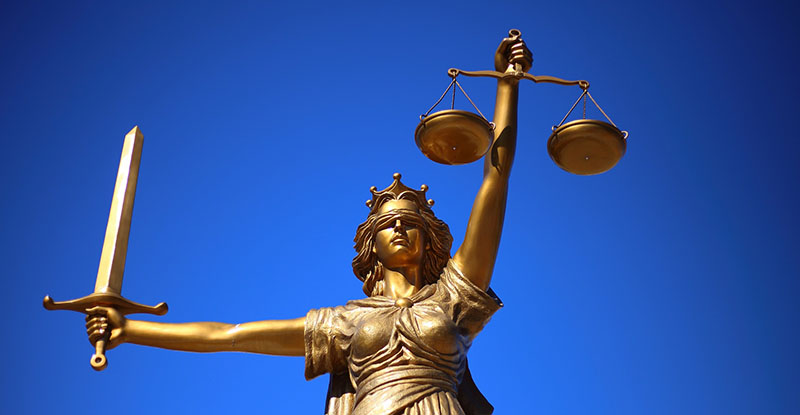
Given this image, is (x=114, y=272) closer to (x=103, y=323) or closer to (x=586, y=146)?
(x=103, y=323)

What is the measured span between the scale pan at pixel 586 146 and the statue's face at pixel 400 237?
1.32 meters

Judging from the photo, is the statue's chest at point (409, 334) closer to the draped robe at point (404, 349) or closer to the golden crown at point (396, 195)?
the draped robe at point (404, 349)

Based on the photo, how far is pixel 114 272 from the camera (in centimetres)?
848

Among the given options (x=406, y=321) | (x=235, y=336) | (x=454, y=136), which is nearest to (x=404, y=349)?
(x=406, y=321)

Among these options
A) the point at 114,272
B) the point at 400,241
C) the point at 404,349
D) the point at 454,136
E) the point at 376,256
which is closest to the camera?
the point at 114,272

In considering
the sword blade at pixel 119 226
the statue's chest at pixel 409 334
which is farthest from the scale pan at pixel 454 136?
the sword blade at pixel 119 226

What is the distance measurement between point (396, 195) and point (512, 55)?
5.17 ft

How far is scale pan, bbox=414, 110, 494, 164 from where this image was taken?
896 centimetres

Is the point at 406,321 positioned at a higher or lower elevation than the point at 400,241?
lower

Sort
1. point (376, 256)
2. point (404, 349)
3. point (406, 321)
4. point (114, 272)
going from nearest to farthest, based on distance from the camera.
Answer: point (114, 272)
point (404, 349)
point (406, 321)
point (376, 256)

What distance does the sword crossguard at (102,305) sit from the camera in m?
8.43

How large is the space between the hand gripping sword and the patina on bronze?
0.07 metres

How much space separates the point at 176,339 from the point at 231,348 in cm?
44

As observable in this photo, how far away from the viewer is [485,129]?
354 inches
